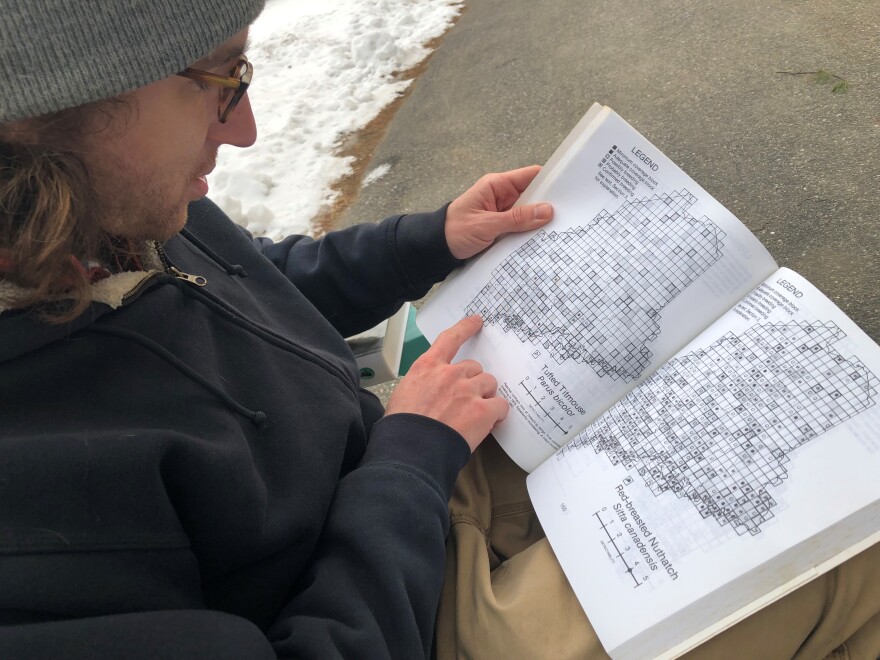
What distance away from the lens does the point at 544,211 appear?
3.63ft

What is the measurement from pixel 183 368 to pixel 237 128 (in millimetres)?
323

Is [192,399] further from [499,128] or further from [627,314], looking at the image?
[499,128]

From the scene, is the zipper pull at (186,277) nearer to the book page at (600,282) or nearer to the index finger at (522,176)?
the book page at (600,282)

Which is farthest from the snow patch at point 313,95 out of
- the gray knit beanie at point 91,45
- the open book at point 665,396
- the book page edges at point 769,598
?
the book page edges at point 769,598

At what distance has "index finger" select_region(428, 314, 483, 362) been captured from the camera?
1.09m

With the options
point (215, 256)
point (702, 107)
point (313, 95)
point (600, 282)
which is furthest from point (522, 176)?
point (313, 95)

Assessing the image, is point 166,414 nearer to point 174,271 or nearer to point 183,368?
point 183,368

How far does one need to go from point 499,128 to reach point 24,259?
2182 millimetres

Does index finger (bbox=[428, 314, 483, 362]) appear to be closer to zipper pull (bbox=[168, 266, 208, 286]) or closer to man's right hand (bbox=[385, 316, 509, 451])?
man's right hand (bbox=[385, 316, 509, 451])

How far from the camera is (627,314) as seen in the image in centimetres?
99

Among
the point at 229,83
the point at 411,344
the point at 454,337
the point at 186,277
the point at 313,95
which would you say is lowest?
the point at 313,95

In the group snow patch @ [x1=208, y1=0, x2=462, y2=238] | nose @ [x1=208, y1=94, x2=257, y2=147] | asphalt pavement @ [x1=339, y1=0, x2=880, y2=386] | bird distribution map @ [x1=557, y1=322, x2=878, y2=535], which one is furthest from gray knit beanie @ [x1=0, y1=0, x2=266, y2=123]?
snow patch @ [x1=208, y1=0, x2=462, y2=238]

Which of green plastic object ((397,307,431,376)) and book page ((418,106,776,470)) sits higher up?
book page ((418,106,776,470))

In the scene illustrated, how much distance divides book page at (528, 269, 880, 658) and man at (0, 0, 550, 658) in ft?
Result: 0.66
